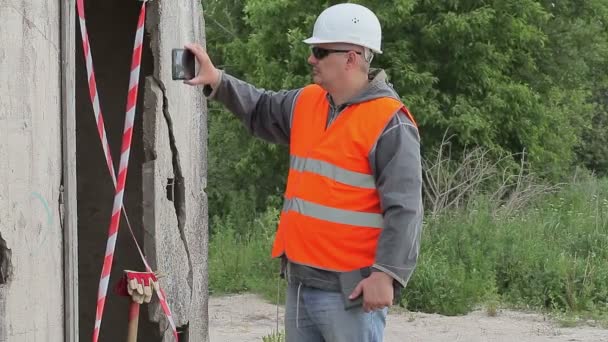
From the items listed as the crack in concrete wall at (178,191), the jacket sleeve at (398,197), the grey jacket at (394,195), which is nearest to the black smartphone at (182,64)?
the grey jacket at (394,195)

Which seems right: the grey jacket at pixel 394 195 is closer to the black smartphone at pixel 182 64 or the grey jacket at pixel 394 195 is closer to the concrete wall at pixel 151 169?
the black smartphone at pixel 182 64

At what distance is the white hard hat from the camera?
448 cm

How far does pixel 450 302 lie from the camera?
445 inches

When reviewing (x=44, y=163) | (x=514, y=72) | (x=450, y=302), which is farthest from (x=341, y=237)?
(x=514, y=72)

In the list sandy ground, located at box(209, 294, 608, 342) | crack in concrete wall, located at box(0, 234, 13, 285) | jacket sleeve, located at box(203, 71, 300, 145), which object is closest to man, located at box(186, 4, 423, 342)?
jacket sleeve, located at box(203, 71, 300, 145)

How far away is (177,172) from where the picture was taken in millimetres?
5809

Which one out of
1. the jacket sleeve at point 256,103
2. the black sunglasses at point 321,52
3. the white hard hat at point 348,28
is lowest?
the jacket sleeve at point 256,103

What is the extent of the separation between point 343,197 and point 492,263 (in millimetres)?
7939

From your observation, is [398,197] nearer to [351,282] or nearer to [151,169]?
[351,282]

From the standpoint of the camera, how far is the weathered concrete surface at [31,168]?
3.71 meters

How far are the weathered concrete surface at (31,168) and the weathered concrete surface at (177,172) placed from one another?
1224mm

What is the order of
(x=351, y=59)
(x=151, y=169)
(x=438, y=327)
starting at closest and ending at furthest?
(x=351, y=59) → (x=151, y=169) → (x=438, y=327)

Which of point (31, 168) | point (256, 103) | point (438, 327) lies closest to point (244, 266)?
point (438, 327)

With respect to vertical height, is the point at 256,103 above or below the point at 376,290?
above
